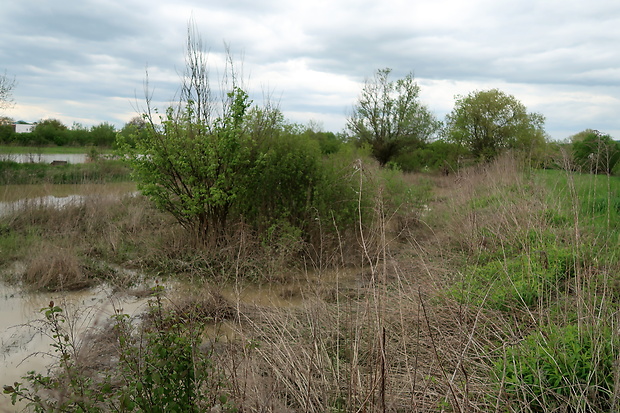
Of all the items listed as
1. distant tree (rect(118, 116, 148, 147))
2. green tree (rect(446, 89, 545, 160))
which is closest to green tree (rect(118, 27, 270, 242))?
distant tree (rect(118, 116, 148, 147))

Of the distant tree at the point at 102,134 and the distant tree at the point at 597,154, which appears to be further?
the distant tree at the point at 102,134

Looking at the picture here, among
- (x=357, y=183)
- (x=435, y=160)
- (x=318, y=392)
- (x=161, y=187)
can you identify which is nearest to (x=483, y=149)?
(x=435, y=160)

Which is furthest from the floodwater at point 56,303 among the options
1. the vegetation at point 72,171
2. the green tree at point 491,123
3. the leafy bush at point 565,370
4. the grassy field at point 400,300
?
the green tree at point 491,123

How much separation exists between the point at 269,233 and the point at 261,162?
134 cm

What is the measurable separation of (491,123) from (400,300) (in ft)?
102

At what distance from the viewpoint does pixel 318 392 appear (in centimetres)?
319

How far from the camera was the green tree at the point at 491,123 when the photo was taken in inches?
1196

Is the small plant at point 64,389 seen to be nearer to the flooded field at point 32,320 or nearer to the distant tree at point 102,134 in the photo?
the flooded field at point 32,320

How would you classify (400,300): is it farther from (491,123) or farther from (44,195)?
(491,123)

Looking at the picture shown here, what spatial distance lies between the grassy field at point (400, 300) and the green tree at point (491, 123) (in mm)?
19495

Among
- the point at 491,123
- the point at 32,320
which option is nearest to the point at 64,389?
the point at 32,320

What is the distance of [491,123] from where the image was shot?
1218 inches

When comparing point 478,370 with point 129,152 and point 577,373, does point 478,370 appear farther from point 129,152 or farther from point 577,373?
point 129,152

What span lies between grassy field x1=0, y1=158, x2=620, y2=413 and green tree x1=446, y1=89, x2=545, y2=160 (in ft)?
64.0
